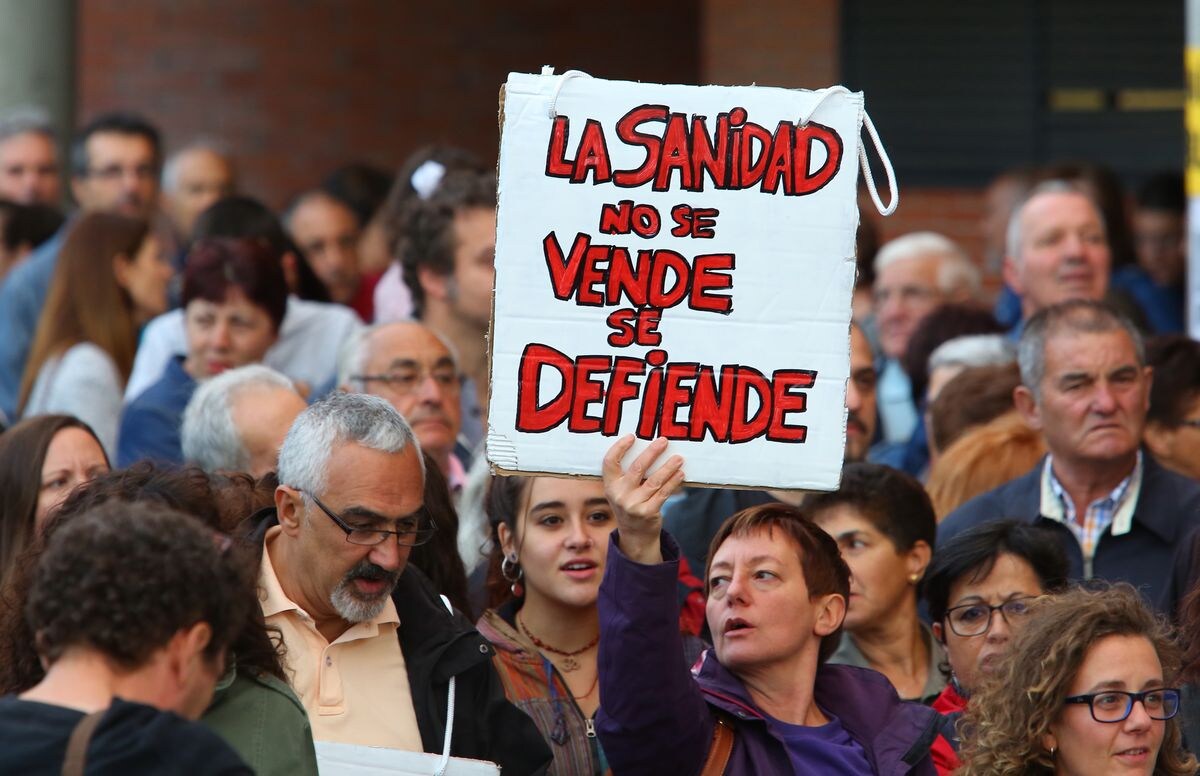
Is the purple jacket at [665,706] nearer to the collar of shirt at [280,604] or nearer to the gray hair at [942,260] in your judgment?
the collar of shirt at [280,604]

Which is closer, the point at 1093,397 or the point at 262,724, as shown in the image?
the point at 262,724

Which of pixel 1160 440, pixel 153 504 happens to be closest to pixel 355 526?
pixel 153 504

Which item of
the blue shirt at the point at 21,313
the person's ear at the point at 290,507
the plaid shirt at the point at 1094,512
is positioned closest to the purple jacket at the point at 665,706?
the person's ear at the point at 290,507

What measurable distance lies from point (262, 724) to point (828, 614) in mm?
1342

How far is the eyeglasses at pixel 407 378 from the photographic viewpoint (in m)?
5.89

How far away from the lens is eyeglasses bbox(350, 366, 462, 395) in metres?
5.89

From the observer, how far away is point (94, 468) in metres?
5.02

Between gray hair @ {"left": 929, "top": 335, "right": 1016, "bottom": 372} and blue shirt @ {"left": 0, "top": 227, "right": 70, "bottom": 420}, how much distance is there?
3.35 m

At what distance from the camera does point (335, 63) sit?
11492 mm

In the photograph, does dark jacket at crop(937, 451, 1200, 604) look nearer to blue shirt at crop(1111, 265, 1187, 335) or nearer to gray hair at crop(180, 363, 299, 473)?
gray hair at crop(180, 363, 299, 473)

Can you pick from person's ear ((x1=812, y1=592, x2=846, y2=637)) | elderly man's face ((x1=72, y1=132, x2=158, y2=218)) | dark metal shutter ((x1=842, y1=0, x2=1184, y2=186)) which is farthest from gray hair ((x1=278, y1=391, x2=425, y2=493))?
dark metal shutter ((x1=842, y1=0, x2=1184, y2=186))

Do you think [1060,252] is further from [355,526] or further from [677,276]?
[355,526]

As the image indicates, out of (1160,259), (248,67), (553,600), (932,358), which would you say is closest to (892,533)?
(553,600)

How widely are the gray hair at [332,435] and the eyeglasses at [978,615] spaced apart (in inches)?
55.6
